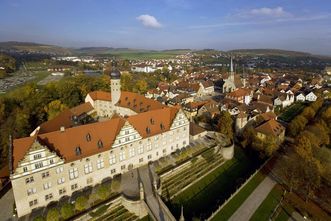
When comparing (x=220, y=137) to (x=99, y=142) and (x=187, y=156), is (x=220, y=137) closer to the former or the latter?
(x=187, y=156)

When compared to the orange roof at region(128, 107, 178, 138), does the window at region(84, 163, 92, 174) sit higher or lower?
lower

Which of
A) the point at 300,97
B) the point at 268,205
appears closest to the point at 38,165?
the point at 268,205

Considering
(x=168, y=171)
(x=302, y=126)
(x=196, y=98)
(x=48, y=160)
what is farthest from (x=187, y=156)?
(x=196, y=98)

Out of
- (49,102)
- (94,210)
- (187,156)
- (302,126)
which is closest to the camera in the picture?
(94,210)

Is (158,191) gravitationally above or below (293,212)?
above

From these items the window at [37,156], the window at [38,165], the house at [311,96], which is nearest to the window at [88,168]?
the window at [38,165]

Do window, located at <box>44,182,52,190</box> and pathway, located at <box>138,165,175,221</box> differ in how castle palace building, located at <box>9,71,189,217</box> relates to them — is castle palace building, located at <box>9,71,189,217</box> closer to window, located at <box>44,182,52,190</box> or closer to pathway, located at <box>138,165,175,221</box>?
window, located at <box>44,182,52,190</box>

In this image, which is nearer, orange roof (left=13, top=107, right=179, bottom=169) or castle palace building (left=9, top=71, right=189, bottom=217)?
castle palace building (left=9, top=71, right=189, bottom=217)

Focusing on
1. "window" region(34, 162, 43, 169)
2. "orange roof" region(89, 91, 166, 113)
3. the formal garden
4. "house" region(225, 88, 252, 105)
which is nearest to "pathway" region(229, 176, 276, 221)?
the formal garden
